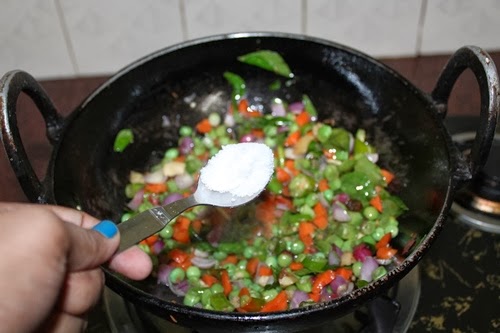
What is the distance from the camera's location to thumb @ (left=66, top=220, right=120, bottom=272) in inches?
24.1

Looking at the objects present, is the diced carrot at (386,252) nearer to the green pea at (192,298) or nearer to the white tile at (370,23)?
the green pea at (192,298)

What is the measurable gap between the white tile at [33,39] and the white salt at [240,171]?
773 mm

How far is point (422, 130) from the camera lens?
1.06 m

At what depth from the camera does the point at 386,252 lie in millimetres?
1051

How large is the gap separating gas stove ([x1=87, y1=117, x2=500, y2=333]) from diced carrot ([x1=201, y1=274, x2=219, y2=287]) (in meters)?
0.10

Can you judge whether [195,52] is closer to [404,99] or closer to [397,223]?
[404,99]

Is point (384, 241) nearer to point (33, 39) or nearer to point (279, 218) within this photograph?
point (279, 218)

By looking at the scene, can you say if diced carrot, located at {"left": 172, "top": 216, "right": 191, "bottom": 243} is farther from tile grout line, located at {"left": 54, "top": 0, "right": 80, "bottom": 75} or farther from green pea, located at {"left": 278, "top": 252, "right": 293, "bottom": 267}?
tile grout line, located at {"left": 54, "top": 0, "right": 80, "bottom": 75}

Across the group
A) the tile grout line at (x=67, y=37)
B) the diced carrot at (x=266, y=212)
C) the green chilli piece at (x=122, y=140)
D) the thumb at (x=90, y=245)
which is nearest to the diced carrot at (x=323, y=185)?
the diced carrot at (x=266, y=212)

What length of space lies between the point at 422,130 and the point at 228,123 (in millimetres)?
473

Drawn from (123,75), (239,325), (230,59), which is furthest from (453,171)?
(123,75)

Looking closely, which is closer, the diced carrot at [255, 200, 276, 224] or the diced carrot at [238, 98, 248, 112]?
the diced carrot at [255, 200, 276, 224]

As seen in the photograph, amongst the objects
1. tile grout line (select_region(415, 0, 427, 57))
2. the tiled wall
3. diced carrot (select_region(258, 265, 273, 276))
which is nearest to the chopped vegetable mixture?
diced carrot (select_region(258, 265, 273, 276))

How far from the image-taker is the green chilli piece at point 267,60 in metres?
1.24
